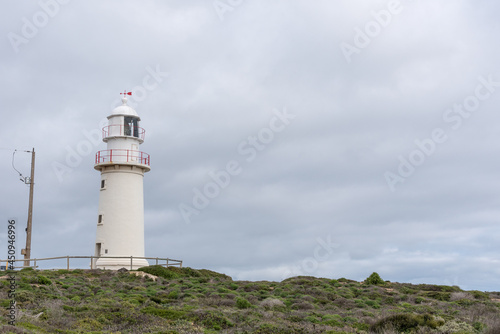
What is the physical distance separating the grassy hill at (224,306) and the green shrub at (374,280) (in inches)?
2.6

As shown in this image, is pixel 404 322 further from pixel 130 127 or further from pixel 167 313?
pixel 130 127

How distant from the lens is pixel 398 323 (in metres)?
16.8

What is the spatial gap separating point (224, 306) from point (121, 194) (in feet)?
49.3

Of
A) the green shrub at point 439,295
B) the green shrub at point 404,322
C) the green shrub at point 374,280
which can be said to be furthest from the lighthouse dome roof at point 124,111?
A: the green shrub at point 404,322

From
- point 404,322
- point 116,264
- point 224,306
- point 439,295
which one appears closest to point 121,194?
point 116,264

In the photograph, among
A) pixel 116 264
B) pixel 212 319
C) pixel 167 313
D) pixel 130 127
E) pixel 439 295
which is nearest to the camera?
pixel 212 319

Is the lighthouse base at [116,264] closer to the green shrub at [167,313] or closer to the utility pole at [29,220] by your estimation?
the utility pole at [29,220]

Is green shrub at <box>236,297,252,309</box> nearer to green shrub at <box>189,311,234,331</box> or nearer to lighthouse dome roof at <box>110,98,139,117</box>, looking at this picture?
green shrub at <box>189,311,234,331</box>

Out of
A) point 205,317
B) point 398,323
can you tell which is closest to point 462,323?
point 398,323

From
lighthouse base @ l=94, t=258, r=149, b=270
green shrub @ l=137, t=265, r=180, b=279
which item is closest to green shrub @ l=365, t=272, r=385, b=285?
green shrub @ l=137, t=265, r=180, b=279

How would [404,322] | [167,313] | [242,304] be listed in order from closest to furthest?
[404,322], [167,313], [242,304]

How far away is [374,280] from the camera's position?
113 feet

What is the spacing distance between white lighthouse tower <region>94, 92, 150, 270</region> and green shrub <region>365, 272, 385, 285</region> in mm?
13106

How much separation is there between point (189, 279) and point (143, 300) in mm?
10025
